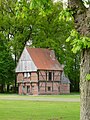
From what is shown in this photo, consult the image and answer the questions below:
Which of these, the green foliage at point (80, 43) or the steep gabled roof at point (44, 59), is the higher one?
the steep gabled roof at point (44, 59)

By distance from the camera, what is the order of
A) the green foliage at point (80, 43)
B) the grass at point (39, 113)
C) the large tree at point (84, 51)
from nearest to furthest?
the green foliage at point (80, 43)
the large tree at point (84, 51)
the grass at point (39, 113)

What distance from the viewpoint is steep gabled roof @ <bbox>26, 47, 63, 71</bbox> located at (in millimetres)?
68938

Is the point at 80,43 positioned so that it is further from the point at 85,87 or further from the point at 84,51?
the point at 85,87

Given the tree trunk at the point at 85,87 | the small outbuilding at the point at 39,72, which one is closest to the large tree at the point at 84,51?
the tree trunk at the point at 85,87

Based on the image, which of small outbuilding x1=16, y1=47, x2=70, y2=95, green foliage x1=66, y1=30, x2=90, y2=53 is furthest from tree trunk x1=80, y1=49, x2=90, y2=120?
small outbuilding x1=16, y1=47, x2=70, y2=95

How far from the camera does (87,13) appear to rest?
6.86 metres

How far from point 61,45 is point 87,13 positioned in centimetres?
6747

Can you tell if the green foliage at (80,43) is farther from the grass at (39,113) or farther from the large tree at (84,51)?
the grass at (39,113)

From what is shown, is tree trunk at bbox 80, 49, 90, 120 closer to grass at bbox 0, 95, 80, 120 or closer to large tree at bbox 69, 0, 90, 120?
large tree at bbox 69, 0, 90, 120

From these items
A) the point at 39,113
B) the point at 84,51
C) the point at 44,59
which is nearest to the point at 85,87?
the point at 84,51

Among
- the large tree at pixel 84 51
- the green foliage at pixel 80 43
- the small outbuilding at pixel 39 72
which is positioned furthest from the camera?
the small outbuilding at pixel 39 72

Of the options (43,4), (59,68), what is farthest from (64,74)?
(43,4)

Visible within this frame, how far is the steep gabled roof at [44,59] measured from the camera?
68.9 meters

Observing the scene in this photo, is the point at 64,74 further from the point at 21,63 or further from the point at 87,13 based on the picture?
the point at 87,13
